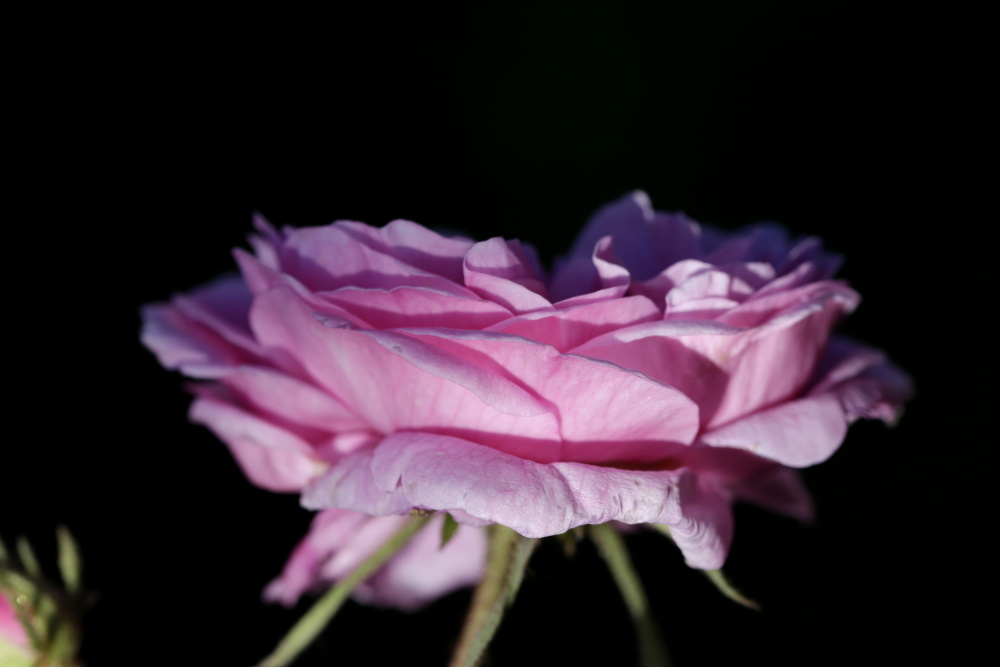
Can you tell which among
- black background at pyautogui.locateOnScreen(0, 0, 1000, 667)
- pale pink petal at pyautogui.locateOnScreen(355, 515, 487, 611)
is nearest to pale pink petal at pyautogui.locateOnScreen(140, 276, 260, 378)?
pale pink petal at pyautogui.locateOnScreen(355, 515, 487, 611)

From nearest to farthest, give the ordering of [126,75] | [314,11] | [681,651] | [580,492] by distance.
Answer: [580,492], [681,651], [126,75], [314,11]

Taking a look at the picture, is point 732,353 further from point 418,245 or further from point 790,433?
point 418,245

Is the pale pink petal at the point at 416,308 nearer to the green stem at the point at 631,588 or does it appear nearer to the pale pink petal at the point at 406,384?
the pale pink petal at the point at 406,384

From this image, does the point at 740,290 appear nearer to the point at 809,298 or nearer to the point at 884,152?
the point at 809,298

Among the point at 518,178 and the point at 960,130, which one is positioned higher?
the point at 518,178

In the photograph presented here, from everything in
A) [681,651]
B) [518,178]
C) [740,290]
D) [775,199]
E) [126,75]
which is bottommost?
[681,651]

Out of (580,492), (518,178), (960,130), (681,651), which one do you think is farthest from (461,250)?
(960,130)

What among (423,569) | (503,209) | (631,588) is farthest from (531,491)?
(503,209)
